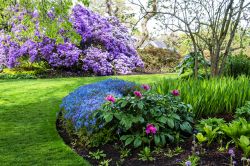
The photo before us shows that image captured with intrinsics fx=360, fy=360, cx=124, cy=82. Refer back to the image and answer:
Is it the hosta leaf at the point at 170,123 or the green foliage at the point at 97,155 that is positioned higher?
the hosta leaf at the point at 170,123

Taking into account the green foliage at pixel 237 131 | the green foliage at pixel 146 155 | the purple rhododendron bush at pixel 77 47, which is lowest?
the green foliage at pixel 146 155

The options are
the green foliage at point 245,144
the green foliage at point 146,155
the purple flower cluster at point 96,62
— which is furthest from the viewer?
the purple flower cluster at point 96,62

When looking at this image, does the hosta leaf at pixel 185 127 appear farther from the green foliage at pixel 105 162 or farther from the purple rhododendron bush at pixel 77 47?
the purple rhododendron bush at pixel 77 47

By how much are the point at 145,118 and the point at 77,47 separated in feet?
34.5

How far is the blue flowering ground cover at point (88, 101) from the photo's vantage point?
4.72 m

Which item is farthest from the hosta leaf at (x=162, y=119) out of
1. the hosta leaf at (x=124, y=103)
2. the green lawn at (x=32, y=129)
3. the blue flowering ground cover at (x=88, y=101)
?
the green lawn at (x=32, y=129)

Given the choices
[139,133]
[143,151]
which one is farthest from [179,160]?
[139,133]

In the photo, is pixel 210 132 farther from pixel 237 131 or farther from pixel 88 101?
pixel 88 101

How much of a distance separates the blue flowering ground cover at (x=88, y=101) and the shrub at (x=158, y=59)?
10.5m

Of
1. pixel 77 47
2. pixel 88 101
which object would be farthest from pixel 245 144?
pixel 77 47

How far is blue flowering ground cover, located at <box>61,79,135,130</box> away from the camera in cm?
472

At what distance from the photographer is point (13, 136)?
17.0 feet

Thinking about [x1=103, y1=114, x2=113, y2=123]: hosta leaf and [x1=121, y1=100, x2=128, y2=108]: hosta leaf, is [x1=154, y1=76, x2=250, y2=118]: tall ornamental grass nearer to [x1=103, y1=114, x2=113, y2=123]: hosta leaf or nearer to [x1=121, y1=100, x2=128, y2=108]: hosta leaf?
[x1=121, y1=100, x2=128, y2=108]: hosta leaf

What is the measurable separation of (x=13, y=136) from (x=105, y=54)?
949cm
